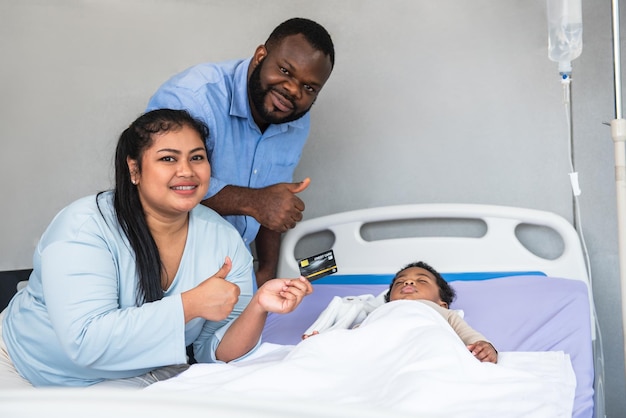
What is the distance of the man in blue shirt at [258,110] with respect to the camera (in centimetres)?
208

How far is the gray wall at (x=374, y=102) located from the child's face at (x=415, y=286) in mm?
586

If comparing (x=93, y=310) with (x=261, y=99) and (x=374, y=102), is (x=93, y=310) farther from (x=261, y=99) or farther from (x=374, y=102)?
(x=374, y=102)

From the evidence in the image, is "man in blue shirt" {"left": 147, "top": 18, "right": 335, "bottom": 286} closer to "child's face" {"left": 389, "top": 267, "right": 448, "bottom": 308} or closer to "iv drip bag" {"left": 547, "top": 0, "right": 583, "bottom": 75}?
"child's face" {"left": 389, "top": 267, "right": 448, "bottom": 308}

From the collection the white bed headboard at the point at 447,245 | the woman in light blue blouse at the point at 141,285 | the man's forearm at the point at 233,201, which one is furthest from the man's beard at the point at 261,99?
the white bed headboard at the point at 447,245

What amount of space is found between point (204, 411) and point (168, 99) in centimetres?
155

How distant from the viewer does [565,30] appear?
202 cm

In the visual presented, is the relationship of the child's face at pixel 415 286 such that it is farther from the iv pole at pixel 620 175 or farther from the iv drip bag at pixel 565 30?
the iv drip bag at pixel 565 30

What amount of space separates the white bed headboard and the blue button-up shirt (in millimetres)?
369

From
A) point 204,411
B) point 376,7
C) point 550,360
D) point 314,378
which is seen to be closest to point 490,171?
point 376,7

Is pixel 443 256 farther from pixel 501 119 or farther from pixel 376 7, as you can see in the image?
pixel 376 7

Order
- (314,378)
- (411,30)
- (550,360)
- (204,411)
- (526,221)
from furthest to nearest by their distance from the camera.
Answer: (411,30) → (526,221) → (550,360) → (314,378) → (204,411)

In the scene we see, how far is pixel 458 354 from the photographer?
1.46 meters

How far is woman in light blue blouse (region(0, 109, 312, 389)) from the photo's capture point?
1.52 metres

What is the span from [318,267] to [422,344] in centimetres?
63
